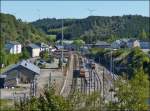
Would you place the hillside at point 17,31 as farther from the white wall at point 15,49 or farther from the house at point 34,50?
the house at point 34,50

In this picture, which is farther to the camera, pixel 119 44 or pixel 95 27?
pixel 95 27

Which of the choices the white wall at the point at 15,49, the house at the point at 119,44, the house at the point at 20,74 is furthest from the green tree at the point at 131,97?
the house at the point at 119,44

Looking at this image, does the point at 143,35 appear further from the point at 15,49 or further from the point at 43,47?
the point at 43,47

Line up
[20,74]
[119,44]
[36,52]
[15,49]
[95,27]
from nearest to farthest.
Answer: [20,74], [36,52], [15,49], [119,44], [95,27]

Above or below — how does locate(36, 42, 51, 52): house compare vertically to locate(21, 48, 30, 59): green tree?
above

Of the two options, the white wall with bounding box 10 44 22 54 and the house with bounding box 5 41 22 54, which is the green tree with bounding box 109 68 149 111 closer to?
the house with bounding box 5 41 22 54

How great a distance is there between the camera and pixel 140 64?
19000 millimetres

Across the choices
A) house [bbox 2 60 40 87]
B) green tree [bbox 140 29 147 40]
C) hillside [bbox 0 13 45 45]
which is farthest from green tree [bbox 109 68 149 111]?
green tree [bbox 140 29 147 40]

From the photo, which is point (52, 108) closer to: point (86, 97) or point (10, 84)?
point (86, 97)

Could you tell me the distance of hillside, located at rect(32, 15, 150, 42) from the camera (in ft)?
126

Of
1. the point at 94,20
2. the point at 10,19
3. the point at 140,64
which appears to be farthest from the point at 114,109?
the point at 94,20

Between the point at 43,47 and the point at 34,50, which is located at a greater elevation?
the point at 43,47

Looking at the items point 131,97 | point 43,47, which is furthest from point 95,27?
point 131,97

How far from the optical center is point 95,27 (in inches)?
1667
